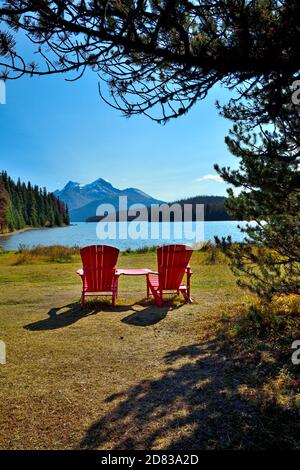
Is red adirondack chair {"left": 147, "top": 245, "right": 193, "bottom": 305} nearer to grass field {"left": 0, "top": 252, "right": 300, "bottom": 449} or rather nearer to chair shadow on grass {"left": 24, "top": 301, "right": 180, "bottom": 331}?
chair shadow on grass {"left": 24, "top": 301, "right": 180, "bottom": 331}

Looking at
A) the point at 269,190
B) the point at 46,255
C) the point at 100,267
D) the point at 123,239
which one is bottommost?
the point at 46,255

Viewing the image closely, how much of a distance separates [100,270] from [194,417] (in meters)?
4.03

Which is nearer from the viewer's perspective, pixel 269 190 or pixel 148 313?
pixel 269 190

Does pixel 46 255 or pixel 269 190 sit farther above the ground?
pixel 269 190

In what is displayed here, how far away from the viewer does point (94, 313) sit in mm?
5715

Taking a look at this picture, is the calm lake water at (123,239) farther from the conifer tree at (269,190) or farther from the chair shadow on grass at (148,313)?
the chair shadow on grass at (148,313)

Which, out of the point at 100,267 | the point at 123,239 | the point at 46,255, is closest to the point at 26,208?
the point at 123,239

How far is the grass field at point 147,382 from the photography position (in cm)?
225

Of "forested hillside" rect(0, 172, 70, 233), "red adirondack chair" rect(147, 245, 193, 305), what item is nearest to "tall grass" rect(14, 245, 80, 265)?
"red adirondack chair" rect(147, 245, 193, 305)

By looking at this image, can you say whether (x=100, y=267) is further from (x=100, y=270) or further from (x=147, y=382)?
(x=147, y=382)

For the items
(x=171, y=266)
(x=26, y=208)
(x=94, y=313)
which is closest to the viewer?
(x=94, y=313)

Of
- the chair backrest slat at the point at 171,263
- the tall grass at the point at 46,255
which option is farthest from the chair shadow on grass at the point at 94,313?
the tall grass at the point at 46,255
